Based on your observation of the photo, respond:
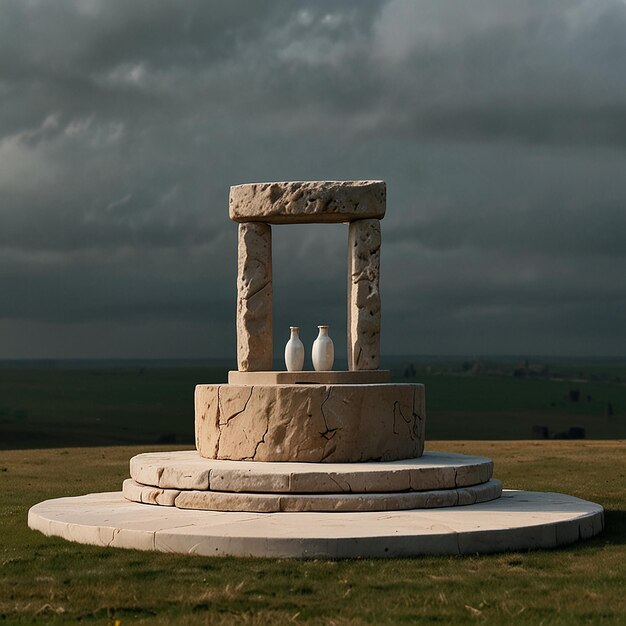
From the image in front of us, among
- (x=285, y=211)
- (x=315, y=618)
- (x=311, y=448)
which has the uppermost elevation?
(x=285, y=211)

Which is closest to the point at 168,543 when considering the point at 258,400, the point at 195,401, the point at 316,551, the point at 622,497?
the point at 316,551

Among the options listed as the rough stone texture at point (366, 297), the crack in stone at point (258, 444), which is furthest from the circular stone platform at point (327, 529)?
the rough stone texture at point (366, 297)

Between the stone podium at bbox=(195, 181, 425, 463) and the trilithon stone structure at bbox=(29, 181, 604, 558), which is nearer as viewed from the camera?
the trilithon stone structure at bbox=(29, 181, 604, 558)

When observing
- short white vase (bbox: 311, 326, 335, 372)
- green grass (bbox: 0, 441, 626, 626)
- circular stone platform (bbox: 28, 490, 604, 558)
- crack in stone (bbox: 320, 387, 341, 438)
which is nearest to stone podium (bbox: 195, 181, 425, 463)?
crack in stone (bbox: 320, 387, 341, 438)

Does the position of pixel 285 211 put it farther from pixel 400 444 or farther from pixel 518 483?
pixel 518 483

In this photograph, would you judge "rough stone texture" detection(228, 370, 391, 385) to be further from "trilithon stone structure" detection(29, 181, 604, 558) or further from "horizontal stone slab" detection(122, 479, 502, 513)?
"horizontal stone slab" detection(122, 479, 502, 513)

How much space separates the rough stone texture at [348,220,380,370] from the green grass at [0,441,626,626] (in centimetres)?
346

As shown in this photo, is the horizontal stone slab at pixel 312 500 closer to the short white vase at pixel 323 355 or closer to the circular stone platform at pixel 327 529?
the circular stone platform at pixel 327 529

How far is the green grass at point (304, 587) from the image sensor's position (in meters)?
7.00

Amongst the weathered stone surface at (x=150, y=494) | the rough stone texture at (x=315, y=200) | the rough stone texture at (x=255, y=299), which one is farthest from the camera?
the rough stone texture at (x=255, y=299)

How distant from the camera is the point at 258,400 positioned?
11594mm

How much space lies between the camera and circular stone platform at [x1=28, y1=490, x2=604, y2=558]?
29.0 ft

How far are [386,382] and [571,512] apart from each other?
2971 millimetres

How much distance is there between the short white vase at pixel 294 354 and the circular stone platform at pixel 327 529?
256 cm
